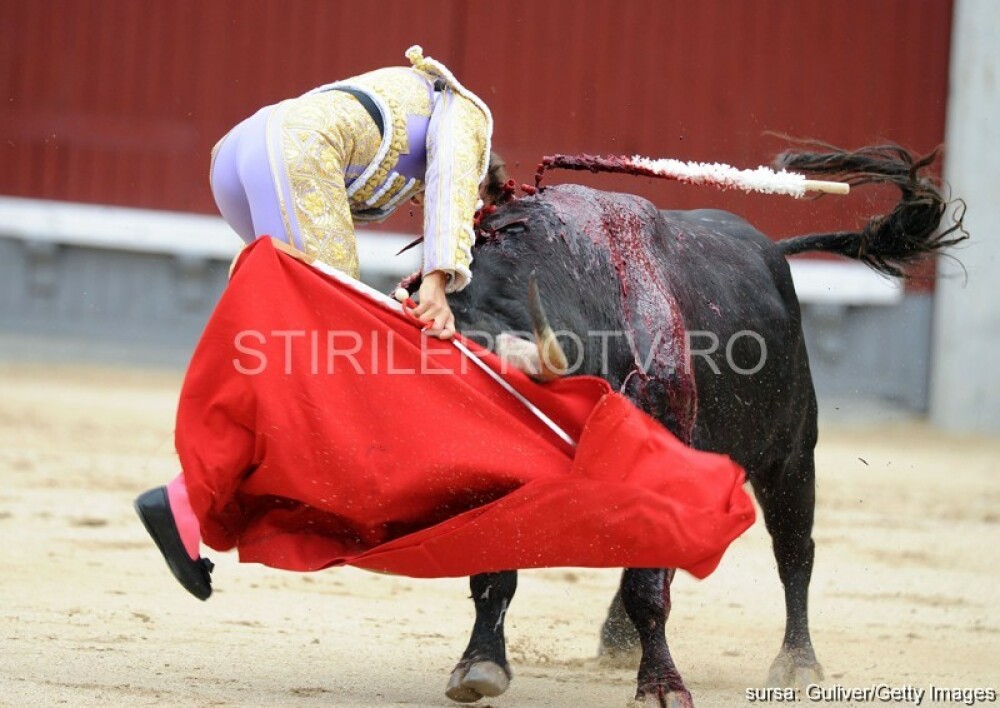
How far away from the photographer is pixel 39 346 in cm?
828

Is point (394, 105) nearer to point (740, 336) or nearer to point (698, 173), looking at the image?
point (698, 173)

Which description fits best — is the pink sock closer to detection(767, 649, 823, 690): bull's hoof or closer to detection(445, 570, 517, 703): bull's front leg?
detection(445, 570, 517, 703): bull's front leg

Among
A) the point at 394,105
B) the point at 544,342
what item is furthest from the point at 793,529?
the point at 394,105

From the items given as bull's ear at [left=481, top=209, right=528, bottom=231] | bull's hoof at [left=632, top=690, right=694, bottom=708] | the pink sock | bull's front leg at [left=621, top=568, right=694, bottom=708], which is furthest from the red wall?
the pink sock

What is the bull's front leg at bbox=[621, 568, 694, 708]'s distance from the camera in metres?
2.75

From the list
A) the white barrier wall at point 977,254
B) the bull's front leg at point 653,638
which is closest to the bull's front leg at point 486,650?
the bull's front leg at point 653,638

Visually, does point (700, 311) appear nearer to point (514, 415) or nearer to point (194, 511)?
point (514, 415)

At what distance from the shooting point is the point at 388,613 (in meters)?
3.82

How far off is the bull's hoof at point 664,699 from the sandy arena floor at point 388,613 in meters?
0.21

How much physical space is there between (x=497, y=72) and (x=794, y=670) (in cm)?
556

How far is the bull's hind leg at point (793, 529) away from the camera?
11.7 feet

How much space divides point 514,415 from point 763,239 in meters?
1.17

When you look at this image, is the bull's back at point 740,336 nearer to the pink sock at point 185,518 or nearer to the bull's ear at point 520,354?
the bull's ear at point 520,354

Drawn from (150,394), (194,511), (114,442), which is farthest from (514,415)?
(150,394)
